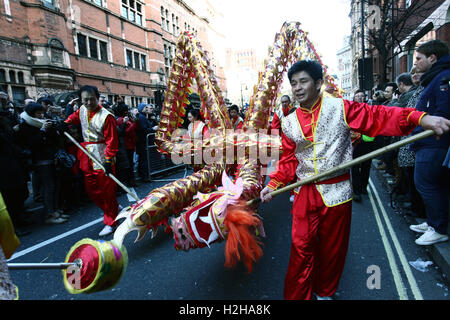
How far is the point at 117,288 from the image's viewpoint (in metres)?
2.58

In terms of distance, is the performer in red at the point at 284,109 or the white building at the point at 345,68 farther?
the white building at the point at 345,68

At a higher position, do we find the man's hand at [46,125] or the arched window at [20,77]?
the arched window at [20,77]

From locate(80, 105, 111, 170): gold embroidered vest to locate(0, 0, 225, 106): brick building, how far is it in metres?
4.18

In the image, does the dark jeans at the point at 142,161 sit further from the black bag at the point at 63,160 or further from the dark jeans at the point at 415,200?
the dark jeans at the point at 415,200

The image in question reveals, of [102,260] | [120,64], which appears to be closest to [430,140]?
[102,260]

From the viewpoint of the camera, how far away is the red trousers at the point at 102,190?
3896mm

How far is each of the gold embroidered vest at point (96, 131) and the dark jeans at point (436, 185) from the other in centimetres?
409

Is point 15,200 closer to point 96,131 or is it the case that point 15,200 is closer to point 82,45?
point 96,131

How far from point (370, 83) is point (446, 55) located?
323 inches

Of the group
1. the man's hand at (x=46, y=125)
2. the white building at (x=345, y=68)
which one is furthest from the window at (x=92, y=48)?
the white building at (x=345, y=68)

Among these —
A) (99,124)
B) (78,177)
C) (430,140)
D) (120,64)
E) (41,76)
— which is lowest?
(78,177)

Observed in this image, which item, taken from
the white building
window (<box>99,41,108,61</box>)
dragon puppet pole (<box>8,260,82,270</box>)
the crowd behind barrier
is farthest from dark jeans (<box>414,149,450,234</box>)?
the white building

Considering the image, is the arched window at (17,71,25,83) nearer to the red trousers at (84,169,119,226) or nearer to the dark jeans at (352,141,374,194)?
the red trousers at (84,169,119,226)

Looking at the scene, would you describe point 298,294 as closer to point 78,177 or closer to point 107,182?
point 107,182
